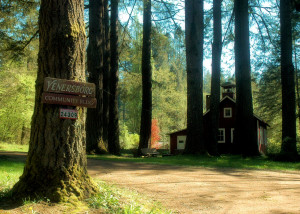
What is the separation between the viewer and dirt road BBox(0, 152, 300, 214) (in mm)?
5598

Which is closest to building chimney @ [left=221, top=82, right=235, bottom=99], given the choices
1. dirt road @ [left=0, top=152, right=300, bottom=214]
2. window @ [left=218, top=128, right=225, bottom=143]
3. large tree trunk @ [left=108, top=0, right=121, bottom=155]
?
window @ [left=218, top=128, right=225, bottom=143]

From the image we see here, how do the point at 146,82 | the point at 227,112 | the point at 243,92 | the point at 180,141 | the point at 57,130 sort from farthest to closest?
the point at 180,141 < the point at 227,112 < the point at 146,82 < the point at 243,92 < the point at 57,130

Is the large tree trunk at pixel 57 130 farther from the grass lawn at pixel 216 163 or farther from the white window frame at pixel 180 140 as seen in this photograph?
the white window frame at pixel 180 140

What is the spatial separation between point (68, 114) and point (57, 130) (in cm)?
31

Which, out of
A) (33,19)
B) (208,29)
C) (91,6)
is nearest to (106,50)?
(91,6)

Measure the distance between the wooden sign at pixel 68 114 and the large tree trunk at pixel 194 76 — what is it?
10974 millimetres

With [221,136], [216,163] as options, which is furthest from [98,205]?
[221,136]

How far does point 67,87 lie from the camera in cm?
499

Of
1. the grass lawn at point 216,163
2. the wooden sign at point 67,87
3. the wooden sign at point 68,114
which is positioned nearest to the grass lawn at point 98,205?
the wooden sign at point 68,114

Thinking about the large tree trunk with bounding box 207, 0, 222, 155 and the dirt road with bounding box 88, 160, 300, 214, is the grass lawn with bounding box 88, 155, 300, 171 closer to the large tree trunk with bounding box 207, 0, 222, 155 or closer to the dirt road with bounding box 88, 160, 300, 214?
the dirt road with bounding box 88, 160, 300, 214

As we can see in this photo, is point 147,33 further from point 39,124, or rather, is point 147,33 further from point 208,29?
point 39,124

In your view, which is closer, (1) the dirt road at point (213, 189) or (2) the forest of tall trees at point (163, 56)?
(1) the dirt road at point (213, 189)

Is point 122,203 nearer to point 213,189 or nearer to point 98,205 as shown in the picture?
point 98,205

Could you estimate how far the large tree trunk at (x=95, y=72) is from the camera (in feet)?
52.9
